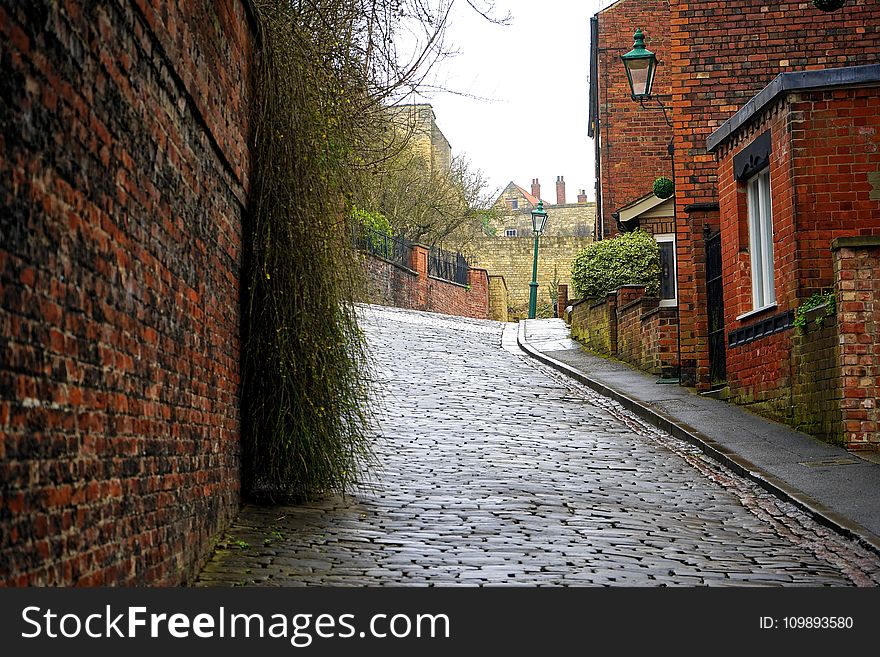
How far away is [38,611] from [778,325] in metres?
10.7

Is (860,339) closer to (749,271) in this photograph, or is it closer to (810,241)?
(810,241)

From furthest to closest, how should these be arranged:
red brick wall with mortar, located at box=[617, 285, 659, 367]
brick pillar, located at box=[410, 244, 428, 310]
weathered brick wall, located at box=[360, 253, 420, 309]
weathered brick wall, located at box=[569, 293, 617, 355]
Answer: brick pillar, located at box=[410, 244, 428, 310]
weathered brick wall, located at box=[360, 253, 420, 309]
weathered brick wall, located at box=[569, 293, 617, 355]
red brick wall with mortar, located at box=[617, 285, 659, 367]

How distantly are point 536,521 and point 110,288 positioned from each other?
4.60m

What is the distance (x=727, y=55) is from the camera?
54.5 ft

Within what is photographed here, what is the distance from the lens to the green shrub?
23.0 meters

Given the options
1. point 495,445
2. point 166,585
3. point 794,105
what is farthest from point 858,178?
point 166,585

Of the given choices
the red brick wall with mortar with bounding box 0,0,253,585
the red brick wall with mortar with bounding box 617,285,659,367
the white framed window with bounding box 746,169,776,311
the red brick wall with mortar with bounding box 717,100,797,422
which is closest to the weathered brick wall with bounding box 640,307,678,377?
the red brick wall with mortar with bounding box 617,285,659,367

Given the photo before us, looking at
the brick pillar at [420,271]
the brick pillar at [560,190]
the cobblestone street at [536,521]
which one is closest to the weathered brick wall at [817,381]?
the cobblestone street at [536,521]

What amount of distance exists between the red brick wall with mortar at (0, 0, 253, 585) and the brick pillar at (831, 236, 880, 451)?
660cm

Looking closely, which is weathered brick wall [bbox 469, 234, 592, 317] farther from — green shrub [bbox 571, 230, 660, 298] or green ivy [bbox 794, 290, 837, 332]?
green ivy [bbox 794, 290, 837, 332]

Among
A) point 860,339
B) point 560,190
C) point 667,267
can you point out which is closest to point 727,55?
point 860,339

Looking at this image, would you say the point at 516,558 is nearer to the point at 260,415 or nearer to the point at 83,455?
the point at 260,415

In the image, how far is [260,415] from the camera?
8047mm

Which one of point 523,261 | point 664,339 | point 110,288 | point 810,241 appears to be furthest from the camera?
point 523,261
